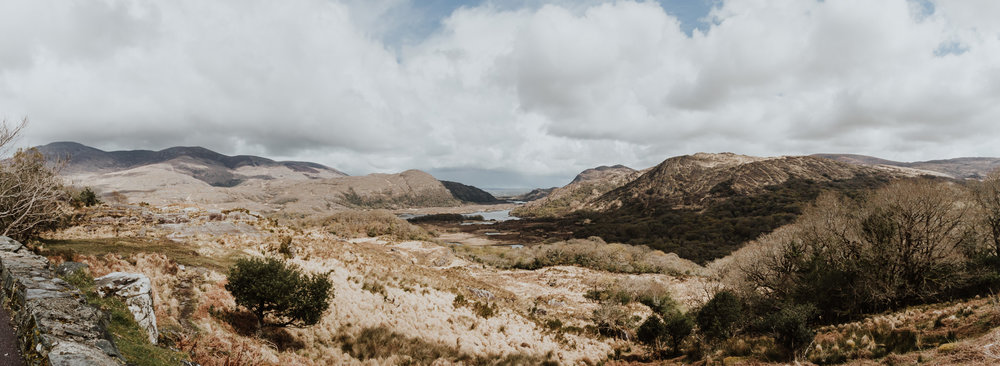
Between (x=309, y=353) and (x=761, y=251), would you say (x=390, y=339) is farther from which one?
(x=761, y=251)

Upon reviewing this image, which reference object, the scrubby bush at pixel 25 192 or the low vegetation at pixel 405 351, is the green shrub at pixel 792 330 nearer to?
the low vegetation at pixel 405 351

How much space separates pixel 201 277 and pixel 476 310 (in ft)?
52.2

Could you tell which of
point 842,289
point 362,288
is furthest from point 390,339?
point 842,289

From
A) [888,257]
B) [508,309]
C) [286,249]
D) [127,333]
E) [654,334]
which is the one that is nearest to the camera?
[127,333]

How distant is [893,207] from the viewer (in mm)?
25406

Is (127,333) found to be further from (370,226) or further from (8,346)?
(370,226)

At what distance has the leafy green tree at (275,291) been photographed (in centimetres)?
1377

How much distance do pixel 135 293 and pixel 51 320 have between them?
4.27m

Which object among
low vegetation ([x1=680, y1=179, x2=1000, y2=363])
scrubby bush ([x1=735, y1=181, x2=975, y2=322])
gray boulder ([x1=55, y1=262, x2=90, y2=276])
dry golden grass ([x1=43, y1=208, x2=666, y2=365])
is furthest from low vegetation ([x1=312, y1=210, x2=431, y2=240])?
scrubby bush ([x1=735, y1=181, x2=975, y2=322])

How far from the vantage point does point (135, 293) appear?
1034cm

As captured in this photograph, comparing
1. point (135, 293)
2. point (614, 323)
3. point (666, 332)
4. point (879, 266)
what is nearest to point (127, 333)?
point (135, 293)

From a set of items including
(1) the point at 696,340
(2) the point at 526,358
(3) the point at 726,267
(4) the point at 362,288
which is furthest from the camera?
(3) the point at 726,267

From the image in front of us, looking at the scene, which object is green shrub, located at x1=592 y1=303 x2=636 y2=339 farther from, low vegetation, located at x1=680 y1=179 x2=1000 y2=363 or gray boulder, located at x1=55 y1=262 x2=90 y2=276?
gray boulder, located at x1=55 y1=262 x2=90 y2=276

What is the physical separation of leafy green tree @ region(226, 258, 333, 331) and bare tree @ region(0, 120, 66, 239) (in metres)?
10.1
